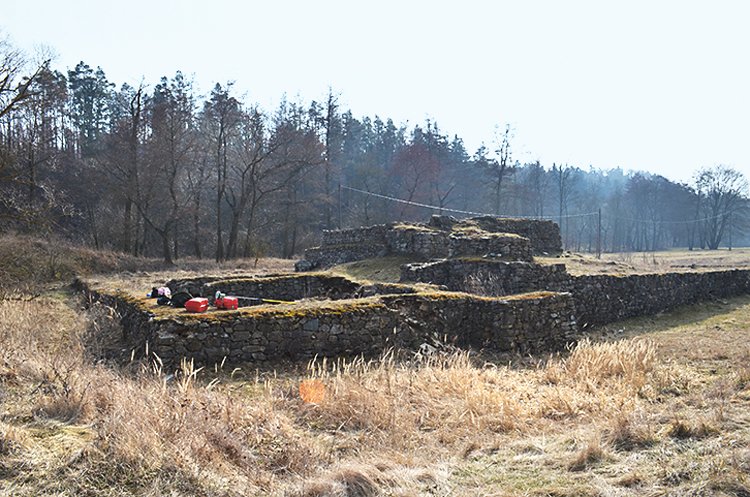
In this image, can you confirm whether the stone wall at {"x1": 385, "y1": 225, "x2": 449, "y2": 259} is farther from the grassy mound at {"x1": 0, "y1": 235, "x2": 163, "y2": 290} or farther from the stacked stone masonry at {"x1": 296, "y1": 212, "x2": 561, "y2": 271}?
the grassy mound at {"x1": 0, "y1": 235, "x2": 163, "y2": 290}

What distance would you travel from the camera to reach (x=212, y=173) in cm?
3938

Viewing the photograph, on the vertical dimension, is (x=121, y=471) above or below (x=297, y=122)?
below

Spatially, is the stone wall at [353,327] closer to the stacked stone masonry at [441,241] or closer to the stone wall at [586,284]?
the stone wall at [586,284]

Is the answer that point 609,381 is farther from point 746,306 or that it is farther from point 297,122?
point 297,122

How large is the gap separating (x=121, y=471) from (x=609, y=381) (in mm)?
6339

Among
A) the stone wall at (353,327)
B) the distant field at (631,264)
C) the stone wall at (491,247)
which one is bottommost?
the stone wall at (353,327)

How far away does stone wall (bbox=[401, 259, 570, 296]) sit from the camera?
15289 mm

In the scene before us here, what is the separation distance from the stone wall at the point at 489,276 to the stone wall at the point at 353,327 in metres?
4.42

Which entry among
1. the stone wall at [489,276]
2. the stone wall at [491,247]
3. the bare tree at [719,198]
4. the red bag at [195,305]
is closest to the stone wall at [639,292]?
the stone wall at [489,276]

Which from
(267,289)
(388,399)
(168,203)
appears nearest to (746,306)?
(267,289)

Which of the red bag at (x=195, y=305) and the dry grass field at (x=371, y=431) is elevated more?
the red bag at (x=195, y=305)

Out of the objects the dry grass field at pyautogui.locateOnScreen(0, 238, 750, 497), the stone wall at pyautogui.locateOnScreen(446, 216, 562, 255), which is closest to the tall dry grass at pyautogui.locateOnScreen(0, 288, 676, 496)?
the dry grass field at pyautogui.locateOnScreen(0, 238, 750, 497)

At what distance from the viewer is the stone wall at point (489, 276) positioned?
15289 mm

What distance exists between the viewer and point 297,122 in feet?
155
